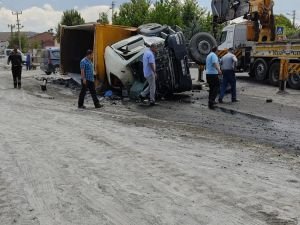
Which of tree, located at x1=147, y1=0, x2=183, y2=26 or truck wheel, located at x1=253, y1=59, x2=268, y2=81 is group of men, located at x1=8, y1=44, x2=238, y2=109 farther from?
tree, located at x1=147, y1=0, x2=183, y2=26

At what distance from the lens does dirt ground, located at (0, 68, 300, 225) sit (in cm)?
442

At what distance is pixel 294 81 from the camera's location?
17172 millimetres

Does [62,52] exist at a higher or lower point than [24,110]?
higher

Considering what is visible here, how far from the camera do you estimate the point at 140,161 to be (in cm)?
632

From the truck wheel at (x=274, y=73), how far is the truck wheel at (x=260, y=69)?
35cm

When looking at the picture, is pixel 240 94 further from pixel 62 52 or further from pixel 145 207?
pixel 145 207

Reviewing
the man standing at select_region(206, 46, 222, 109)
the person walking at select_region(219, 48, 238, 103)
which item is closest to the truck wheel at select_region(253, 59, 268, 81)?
the person walking at select_region(219, 48, 238, 103)

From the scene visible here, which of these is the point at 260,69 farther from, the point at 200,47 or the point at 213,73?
the point at 213,73

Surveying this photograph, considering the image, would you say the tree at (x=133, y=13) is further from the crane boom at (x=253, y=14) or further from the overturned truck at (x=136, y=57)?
the overturned truck at (x=136, y=57)

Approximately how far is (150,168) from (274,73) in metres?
14.0

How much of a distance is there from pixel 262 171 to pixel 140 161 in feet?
5.27

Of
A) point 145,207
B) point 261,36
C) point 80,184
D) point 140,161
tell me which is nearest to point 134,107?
point 140,161

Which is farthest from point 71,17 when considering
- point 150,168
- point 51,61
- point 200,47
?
point 150,168

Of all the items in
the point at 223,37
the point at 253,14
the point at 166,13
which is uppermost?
the point at 166,13
